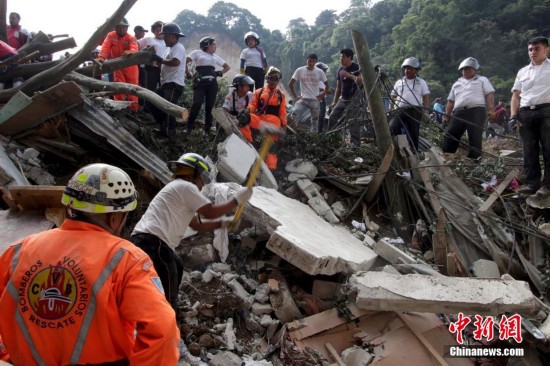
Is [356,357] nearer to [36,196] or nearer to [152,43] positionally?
[36,196]

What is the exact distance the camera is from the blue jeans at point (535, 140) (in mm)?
5094

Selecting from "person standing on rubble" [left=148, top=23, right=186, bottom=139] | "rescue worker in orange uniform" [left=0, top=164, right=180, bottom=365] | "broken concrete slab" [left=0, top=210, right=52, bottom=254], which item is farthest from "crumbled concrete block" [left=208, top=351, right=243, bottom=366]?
"person standing on rubble" [left=148, top=23, right=186, bottom=139]

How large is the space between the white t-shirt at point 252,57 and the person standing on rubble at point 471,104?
3259 millimetres

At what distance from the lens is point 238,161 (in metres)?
5.64

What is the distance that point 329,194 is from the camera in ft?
21.2

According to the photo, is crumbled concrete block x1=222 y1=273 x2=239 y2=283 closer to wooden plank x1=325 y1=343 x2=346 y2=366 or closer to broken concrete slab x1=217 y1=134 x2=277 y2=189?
wooden plank x1=325 y1=343 x2=346 y2=366

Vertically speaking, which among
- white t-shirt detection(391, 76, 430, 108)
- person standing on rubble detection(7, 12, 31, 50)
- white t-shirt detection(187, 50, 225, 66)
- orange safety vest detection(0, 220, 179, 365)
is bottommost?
orange safety vest detection(0, 220, 179, 365)

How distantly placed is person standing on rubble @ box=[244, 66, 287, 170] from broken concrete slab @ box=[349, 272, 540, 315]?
2942 mm

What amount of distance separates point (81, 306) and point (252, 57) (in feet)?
21.3

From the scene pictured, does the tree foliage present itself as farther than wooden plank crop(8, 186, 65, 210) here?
Yes

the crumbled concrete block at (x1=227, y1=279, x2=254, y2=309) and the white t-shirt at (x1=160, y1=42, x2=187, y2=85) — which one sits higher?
the white t-shirt at (x1=160, y1=42, x2=187, y2=85)

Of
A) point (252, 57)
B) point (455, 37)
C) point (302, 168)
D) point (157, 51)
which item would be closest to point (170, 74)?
point (157, 51)

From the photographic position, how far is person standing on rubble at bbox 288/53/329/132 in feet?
24.4

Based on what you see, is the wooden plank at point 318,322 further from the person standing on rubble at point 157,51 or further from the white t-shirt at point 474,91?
the person standing on rubble at point 157,51
